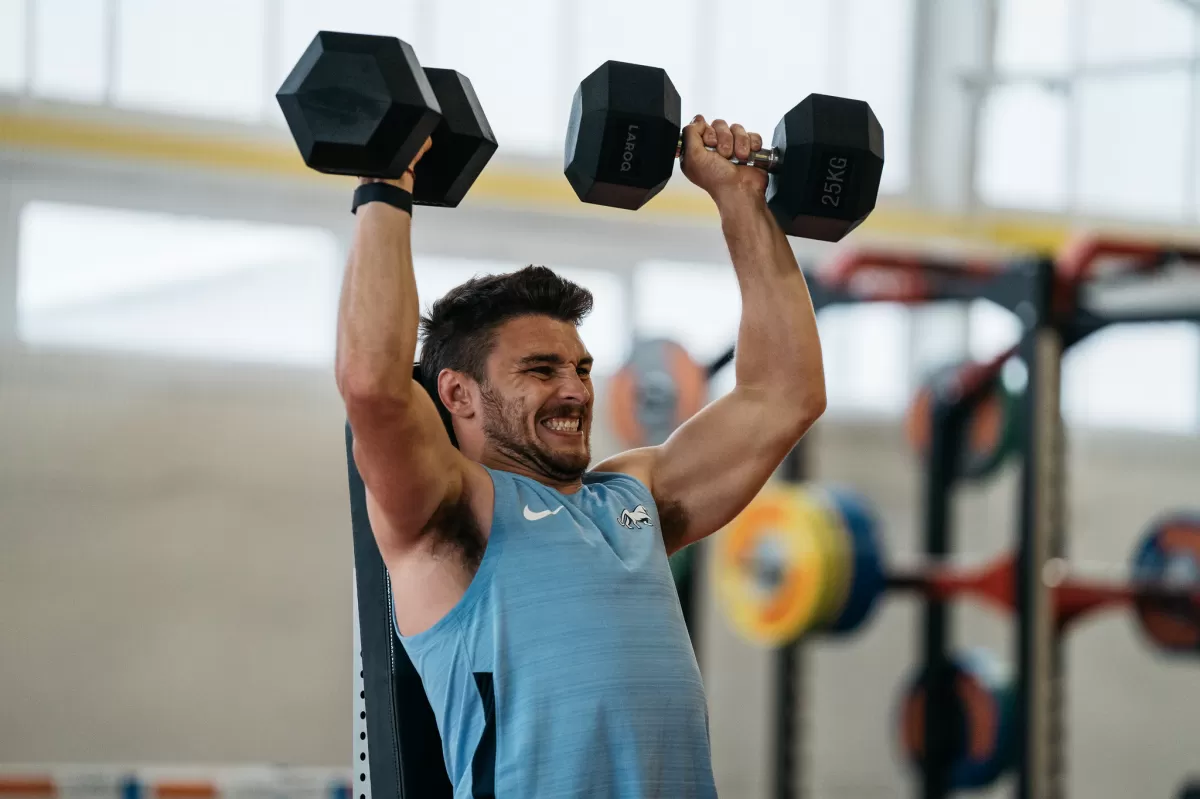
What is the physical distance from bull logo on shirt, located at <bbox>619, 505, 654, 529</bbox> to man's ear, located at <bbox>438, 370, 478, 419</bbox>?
0.24 metres

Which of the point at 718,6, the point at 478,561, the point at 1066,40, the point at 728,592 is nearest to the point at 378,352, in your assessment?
the point at 478,561

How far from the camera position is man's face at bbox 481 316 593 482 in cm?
177

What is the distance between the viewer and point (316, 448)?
5.21 meters

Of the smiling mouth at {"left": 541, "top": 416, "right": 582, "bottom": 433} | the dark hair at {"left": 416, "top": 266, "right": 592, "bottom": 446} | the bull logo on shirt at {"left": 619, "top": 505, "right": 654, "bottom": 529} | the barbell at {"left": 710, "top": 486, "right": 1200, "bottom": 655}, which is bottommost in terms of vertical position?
the barbell at {"left": 710, "top": 486, "right": 1200, "bottom": 655}

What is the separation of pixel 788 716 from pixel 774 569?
622 mm

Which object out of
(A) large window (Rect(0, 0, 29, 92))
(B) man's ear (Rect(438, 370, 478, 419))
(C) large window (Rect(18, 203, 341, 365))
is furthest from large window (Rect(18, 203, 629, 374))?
(B) man's ear (Rect(438, 370, 478, 419))

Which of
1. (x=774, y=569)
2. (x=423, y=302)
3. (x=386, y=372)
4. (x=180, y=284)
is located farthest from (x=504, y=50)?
(x=386, y=372)

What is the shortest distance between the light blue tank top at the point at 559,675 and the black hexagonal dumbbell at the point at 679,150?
45 centimetres

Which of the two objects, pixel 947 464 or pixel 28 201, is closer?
pixel 28 201

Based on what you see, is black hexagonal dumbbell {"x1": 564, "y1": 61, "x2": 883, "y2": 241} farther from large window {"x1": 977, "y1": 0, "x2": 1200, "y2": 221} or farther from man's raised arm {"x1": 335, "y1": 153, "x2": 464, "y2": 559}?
large window {"x1": 977, "y1": 0, "x2": 1200, "y2": 221}

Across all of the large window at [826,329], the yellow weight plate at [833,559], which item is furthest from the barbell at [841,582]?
the large window at [826,329]

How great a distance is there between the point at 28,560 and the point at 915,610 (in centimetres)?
364

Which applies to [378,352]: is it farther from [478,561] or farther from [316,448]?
[316,448]

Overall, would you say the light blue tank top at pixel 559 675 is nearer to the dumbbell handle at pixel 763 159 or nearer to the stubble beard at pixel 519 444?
the stubble beard at pixel 519 444
